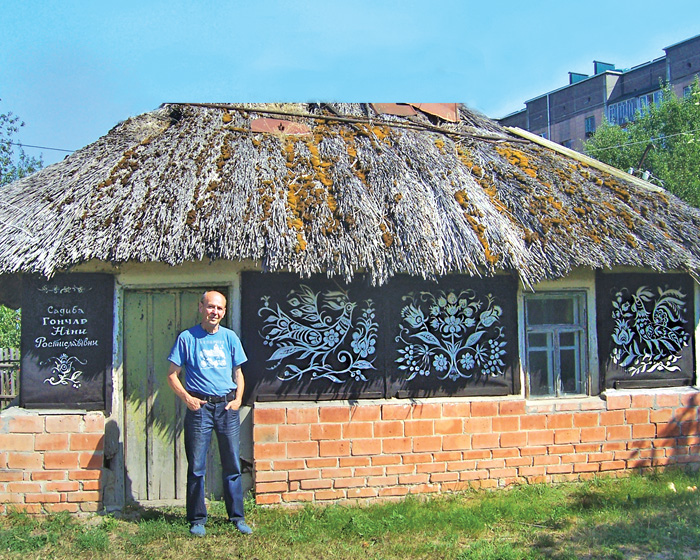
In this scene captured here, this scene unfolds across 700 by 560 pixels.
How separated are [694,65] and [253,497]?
110 ft

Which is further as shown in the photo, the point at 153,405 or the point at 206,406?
the point at 153,405

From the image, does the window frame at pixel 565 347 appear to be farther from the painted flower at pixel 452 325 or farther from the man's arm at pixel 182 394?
the man's arm at pixel 182 394

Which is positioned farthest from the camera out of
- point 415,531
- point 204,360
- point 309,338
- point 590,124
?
point 590,124

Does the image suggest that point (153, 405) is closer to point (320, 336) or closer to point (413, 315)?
point (320, 336)

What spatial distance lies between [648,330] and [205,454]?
4.41 metres

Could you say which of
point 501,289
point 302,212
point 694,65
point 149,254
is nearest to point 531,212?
point 501,289

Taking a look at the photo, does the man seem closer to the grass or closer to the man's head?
the man's head

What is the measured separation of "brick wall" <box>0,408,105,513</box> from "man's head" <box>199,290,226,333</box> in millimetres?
1370

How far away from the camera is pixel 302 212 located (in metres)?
5.27

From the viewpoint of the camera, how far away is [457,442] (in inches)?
217

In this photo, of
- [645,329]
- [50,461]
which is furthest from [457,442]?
[50,461]

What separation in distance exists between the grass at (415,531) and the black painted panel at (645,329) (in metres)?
1.15

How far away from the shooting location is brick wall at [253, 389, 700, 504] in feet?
17.1

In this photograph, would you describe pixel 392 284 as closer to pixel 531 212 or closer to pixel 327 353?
pixel 327 353
